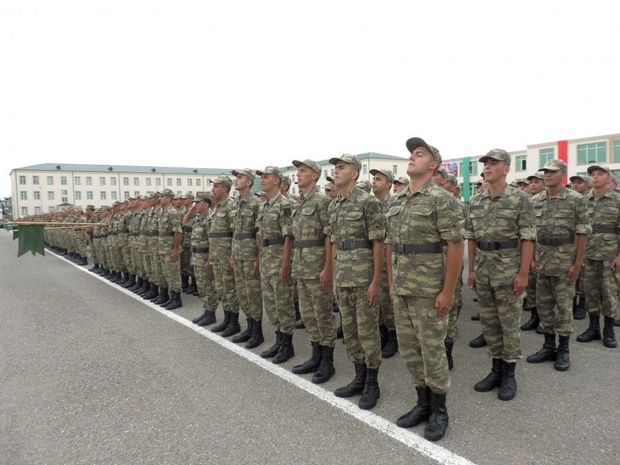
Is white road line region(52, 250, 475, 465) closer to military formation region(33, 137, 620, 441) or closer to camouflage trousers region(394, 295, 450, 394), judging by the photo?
military formation region(33, 137, 620, 441)

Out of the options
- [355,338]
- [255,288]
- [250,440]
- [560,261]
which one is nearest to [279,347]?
[255,288]

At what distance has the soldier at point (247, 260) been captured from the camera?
5066mm

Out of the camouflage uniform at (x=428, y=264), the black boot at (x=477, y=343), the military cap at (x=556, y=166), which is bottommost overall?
the black boot at (x=477, y=343)

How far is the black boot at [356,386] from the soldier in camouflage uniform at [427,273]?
1.91 feet

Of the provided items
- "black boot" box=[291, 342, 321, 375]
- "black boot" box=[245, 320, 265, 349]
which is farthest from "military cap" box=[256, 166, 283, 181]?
"black boot" box=[291, 342, 321, 375]

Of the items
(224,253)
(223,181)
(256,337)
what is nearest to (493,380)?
(256,337)

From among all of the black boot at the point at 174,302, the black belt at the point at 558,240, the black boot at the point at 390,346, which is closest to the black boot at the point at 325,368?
the black boot at the point at 390,346

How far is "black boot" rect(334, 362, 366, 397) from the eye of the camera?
139 inches

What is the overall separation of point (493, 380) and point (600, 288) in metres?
2.40

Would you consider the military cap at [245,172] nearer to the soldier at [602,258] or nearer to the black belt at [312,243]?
the black belt at [312,243]

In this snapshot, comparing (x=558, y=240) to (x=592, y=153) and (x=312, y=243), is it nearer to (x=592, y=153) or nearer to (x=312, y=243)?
(x=312, y=243)

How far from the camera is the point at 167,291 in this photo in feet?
25.4

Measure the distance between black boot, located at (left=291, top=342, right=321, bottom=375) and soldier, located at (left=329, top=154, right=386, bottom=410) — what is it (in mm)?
562

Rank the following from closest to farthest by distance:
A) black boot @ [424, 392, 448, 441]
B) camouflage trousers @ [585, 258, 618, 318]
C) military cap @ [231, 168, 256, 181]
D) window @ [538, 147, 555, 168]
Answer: black boot @ [424, 392, 448, 441] → camouflage trousers @ [585, 258, 618, 318] → military cap @ [231, 168, 256, 181] → window @ [538, 147, 555, 168]
